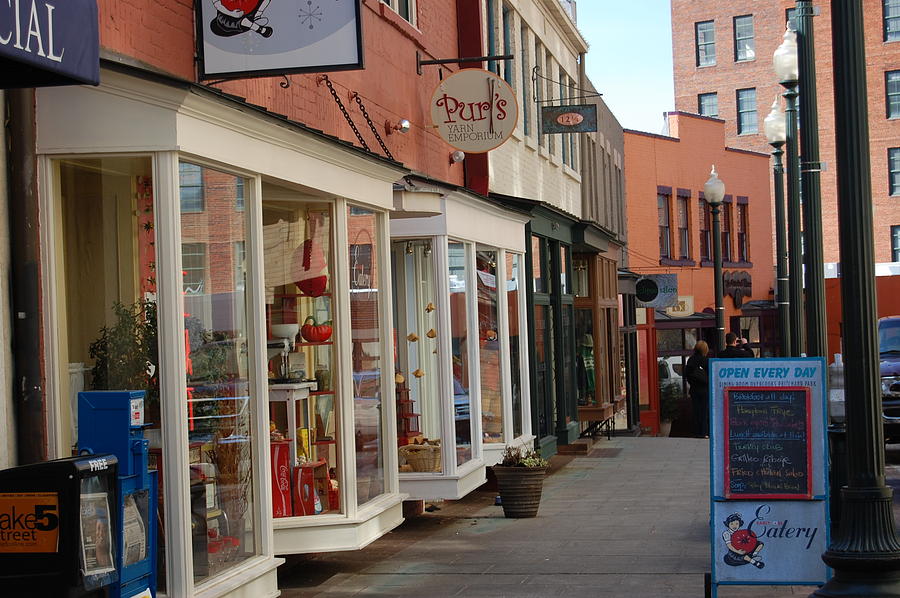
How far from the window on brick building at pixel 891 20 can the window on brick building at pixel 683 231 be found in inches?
895

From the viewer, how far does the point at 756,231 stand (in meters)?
46.9

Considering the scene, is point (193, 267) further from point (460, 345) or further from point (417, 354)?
point (460, 345)

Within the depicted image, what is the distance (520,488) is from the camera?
43.5ft

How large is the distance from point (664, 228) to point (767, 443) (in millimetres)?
32857

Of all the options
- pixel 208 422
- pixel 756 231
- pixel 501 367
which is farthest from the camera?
pixel 756 231

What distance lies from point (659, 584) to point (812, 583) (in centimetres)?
140

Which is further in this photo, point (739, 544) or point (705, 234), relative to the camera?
point (705, 234)

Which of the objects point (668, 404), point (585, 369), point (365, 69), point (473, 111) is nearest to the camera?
point (365, 69)

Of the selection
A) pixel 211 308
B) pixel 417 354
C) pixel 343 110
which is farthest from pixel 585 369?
pixel 211 308

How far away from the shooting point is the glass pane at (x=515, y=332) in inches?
605

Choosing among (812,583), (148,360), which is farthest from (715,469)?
(148,360)

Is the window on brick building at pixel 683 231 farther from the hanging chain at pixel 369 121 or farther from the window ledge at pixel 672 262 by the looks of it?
the hanging chain at pixel 369 121

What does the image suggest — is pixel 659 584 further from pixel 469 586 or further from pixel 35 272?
pixel 35 272

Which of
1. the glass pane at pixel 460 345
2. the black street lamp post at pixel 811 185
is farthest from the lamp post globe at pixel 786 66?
the glass pane at pixel 460 345
